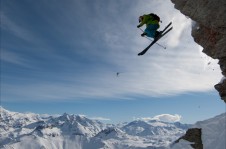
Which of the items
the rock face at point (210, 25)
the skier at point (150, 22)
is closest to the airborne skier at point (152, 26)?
the skier at point (150, 22)

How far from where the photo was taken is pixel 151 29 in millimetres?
21406

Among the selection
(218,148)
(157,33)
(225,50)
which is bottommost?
(218,148)

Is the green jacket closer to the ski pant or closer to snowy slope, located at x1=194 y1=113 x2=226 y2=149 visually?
the ski pant

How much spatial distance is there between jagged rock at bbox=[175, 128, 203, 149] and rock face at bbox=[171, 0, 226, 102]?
23.6 meters

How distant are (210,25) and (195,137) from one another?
30.5 meters

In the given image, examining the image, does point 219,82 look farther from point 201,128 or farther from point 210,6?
point 201,128

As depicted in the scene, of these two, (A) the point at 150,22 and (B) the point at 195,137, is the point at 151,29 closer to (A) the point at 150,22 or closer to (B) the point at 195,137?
A: (A) the point at 150,22

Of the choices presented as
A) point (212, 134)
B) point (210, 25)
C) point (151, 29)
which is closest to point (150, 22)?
point (151, 29)

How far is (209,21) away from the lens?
16156mm

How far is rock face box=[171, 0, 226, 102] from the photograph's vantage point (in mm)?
15414

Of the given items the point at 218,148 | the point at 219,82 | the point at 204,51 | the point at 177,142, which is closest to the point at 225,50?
the point at 204,51

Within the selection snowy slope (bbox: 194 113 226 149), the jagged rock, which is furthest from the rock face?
the jagged rock

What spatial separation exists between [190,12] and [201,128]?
31004mm

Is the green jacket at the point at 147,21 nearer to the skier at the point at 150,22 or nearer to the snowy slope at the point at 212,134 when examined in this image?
the skier at the point at 150,22
